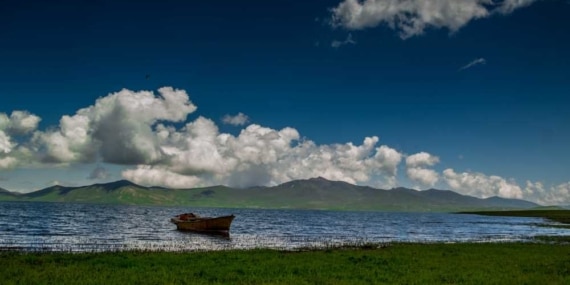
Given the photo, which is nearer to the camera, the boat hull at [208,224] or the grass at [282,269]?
the grass at [282,269]

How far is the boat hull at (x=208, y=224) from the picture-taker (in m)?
79.0

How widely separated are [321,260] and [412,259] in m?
6.87

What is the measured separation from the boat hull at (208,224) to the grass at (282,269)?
1717 inches

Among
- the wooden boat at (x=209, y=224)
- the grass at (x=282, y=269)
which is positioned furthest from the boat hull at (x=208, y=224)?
the grass at (x=282, y=269)

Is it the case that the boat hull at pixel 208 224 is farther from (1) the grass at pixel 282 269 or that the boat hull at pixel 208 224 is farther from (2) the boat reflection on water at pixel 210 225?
(1) the grass at pixel 282 269

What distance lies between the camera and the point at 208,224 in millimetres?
81062

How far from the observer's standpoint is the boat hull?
79000mm

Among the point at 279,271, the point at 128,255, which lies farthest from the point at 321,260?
the point at 128,255

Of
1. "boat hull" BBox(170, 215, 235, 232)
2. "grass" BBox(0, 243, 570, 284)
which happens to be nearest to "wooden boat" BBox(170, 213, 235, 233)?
"boat hull" BBox(170, 215, 235, 232)

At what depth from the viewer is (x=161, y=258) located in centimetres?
3288

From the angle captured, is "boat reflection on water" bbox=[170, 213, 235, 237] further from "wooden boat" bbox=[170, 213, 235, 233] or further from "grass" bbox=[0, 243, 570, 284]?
"grass" bbox=[0, 243, 570, 284]

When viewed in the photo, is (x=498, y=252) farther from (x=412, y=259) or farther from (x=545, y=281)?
(x=545, y=281)

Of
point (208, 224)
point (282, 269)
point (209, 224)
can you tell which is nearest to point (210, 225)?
point (209, 224)

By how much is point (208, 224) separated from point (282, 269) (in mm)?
55086
